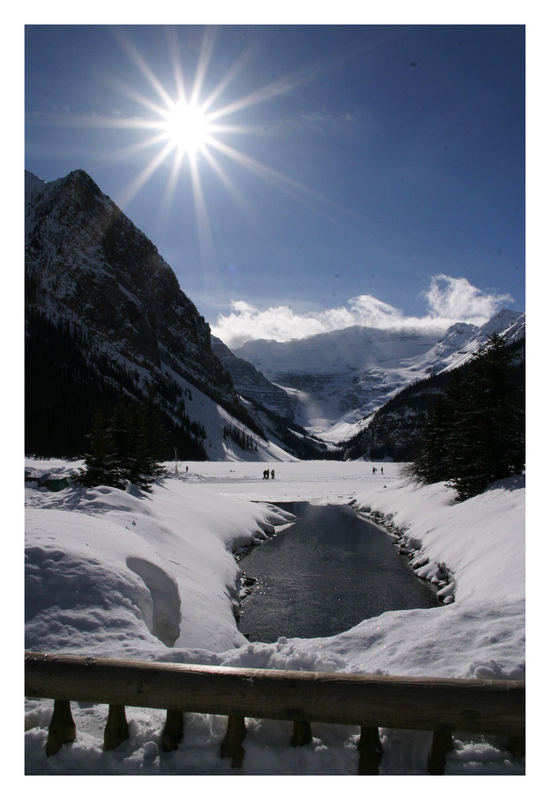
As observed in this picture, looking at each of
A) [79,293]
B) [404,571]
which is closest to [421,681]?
[404,571]

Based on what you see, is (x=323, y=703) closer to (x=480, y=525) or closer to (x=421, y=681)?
(x=421, y=681)

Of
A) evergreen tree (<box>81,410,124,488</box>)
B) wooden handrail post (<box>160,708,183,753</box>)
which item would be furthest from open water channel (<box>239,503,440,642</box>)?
wooden handrail post (<box>160,708,183,753</box>)

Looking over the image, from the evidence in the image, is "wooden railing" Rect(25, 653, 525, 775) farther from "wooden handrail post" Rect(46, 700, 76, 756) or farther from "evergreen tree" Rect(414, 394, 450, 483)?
"evergreen tree" Rect(414, 394, 450, 483)

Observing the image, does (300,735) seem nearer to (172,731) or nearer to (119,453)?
(172,731)

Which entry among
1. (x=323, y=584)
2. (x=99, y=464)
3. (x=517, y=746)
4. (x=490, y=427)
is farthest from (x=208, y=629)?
(x=490, y=427)

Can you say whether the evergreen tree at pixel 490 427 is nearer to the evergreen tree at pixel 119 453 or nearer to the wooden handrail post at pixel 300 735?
the evergreen tree at pixel 119 453

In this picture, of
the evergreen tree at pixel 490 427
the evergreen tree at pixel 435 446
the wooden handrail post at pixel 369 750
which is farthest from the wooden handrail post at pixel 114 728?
the evergreen tree at pixel 435 446

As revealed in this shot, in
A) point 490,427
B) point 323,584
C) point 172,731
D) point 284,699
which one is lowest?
point 323,584
